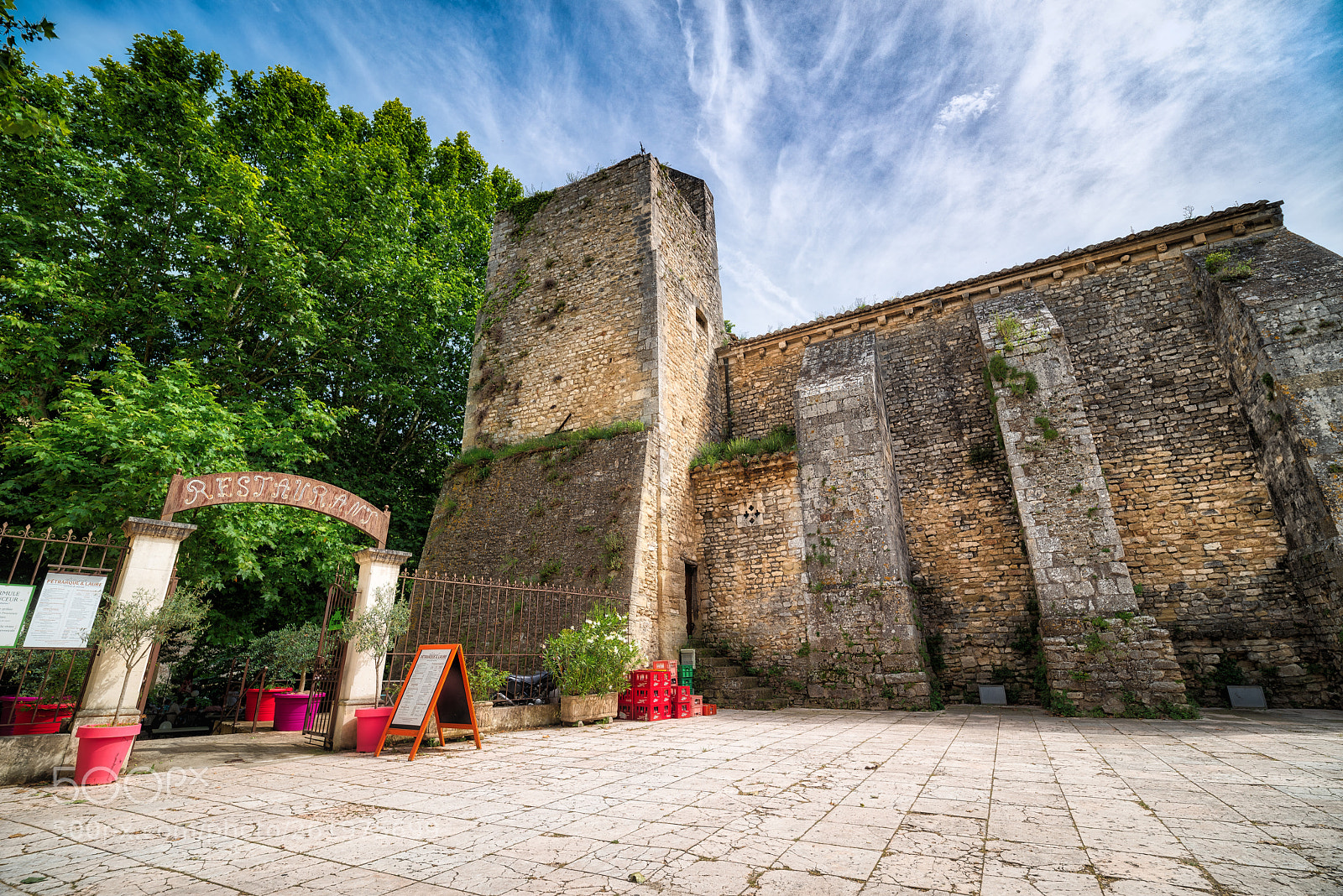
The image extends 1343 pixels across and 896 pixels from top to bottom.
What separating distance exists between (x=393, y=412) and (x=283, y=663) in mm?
7558

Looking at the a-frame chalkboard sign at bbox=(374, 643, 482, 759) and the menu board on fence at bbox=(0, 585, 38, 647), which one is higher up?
the menu board on fence at bbox=(0, 585, 38, 647)

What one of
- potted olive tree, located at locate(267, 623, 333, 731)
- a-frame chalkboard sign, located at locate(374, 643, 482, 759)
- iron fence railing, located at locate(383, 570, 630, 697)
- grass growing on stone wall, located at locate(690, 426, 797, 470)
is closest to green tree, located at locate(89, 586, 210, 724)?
a-frame chalkboard sign, located at locate(374, 643, 482, 759)

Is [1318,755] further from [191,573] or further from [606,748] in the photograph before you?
[191,573]

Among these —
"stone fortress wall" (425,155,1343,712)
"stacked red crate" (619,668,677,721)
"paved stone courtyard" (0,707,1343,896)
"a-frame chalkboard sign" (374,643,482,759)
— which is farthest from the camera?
"stone fortress wall" (425,155,1343,712)

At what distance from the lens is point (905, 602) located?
8.50 metres

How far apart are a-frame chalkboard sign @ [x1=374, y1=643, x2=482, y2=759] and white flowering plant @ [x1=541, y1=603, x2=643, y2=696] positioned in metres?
1.93

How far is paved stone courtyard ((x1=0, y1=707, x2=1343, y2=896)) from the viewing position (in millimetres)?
2045

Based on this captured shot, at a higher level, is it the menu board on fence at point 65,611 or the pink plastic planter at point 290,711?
the menu board on fence at point 65,611

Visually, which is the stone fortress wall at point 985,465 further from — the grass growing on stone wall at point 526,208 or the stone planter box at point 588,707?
the stone planter box at point 588,707

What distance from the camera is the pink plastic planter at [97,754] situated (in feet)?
12.2

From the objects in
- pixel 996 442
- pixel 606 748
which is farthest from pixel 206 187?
pixel 996 442

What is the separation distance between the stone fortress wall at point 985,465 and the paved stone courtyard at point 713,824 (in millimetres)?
3664

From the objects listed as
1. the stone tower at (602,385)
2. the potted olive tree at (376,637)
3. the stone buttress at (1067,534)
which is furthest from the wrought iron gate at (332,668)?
the stone buttress at (1067,534)

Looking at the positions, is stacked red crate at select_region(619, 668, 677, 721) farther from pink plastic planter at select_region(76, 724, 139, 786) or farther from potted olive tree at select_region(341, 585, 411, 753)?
pink plastic planter at select_region(76, 724, 139, 786)
